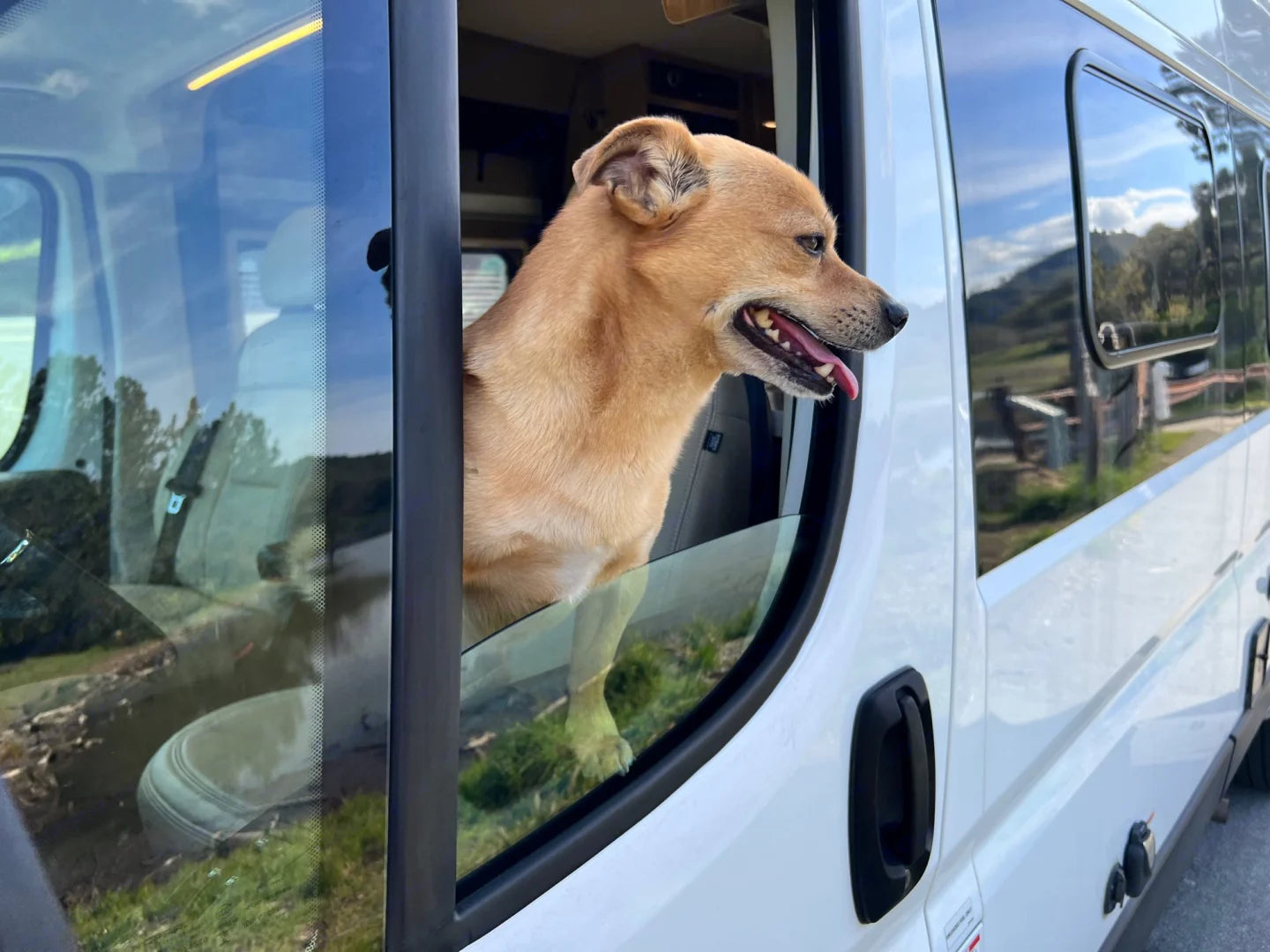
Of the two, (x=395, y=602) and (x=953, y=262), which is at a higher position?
(x=953, y=262)

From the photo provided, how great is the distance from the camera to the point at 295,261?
846mm

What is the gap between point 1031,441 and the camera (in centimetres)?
184

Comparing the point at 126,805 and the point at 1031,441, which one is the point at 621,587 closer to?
the point at 126,805

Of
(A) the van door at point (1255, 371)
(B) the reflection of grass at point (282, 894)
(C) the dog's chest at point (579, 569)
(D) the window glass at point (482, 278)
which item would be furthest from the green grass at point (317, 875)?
(A) the van door at point (1255, 371)

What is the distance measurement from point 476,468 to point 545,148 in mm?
2496

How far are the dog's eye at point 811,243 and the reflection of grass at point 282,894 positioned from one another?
120cm

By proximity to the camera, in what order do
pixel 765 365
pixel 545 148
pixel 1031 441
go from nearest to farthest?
pixel 765 365 → pixel 1031 441 → pixel 545 148

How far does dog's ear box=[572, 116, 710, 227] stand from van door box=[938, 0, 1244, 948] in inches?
16.9

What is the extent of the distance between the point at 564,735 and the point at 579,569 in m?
0.42

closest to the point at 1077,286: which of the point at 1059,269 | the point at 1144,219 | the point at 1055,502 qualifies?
the point at 1059,269

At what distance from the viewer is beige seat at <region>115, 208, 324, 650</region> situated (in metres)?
0.82

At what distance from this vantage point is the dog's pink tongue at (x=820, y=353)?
1.45m

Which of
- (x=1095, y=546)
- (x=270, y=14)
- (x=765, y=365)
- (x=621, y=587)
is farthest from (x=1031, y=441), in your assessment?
(x=270, y=14)

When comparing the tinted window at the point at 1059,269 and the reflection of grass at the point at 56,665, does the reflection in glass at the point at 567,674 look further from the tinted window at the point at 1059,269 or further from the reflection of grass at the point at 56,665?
the tinted window at the point at 1059,269
